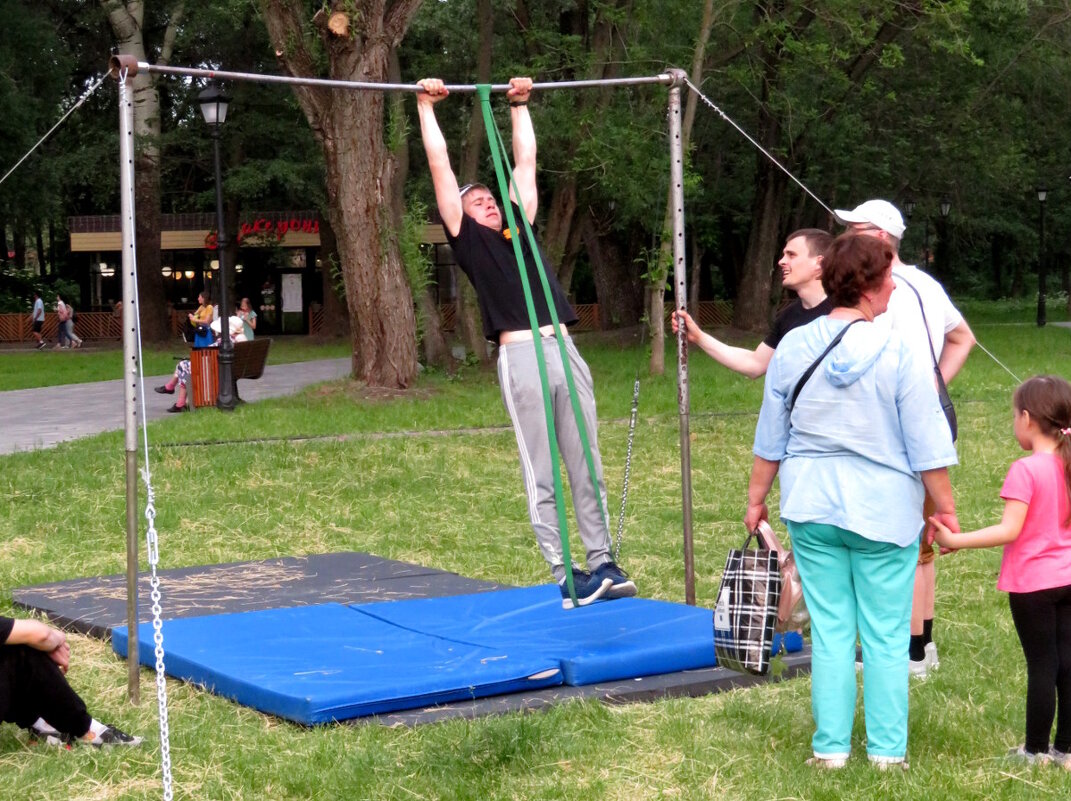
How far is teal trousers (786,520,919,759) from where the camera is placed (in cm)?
436

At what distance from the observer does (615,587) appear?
19.9ft

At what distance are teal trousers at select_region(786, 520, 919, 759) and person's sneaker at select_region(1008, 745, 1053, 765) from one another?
1.33ft

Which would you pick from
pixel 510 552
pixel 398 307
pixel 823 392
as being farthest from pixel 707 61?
pixel 823 392

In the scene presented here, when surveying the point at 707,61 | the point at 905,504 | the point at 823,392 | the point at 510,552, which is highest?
the point at 707,61

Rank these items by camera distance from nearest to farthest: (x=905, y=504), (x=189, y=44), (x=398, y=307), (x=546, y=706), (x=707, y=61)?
(x=905, y=504), (x=546, y=706), (x=398, y=307), (x=707, y=61), (x=189, y=44)

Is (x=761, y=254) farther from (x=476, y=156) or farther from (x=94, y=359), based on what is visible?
(x=94, y=359)

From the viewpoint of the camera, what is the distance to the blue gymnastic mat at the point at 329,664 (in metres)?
5.25

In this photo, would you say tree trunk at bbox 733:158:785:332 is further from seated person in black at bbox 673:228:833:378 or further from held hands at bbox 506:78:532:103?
seated person in black at bbox 673:228:833:378

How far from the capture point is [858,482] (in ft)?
14.1

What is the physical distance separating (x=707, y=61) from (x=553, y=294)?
19676 mm

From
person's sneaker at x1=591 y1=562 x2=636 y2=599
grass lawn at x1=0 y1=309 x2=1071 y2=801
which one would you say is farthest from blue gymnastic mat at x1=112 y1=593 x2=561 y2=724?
person's sneaker at x1=591 y1=562 x2=636 y2=599

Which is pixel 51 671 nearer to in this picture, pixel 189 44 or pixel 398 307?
pixel 398 307

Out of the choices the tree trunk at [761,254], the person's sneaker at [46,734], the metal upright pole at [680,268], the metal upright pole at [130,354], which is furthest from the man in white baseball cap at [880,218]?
the tree trunk at [761,254]

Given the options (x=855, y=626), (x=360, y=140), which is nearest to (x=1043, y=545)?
(x=855, y=626)
